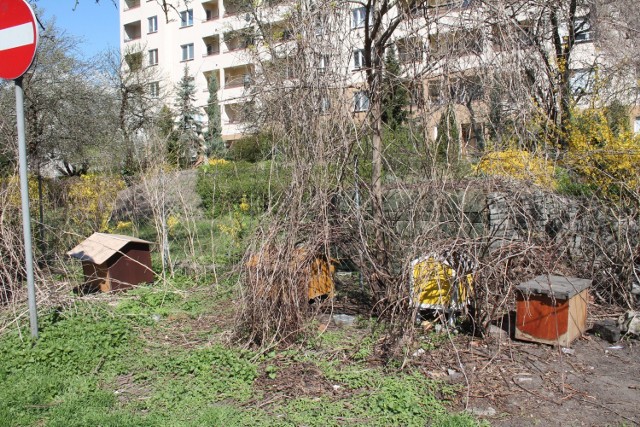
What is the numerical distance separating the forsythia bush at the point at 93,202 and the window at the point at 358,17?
5.56 m

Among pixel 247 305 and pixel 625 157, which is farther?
pixel 625 157

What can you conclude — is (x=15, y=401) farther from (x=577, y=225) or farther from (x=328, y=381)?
(x=577, y=225)

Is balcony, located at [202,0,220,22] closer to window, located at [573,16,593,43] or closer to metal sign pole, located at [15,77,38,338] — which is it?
window, located at [573,16,593,43]

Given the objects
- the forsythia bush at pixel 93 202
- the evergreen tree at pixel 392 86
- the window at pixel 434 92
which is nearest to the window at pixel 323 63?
the evergreen tree at pixel 392 86

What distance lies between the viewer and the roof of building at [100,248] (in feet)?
21.0

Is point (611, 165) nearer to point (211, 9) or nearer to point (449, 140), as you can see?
point (449, 140)

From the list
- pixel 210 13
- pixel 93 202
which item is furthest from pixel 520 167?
pixel 210 13

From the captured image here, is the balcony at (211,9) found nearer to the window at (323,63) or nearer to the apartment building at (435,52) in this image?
the apartment building at (435,52)

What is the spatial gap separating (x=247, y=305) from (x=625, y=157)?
4174 millimetres

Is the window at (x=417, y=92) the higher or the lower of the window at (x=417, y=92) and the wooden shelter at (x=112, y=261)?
the higher

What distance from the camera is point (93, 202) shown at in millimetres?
Result: 9672

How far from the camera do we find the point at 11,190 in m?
6.22

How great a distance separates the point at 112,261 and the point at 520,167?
4.74 m

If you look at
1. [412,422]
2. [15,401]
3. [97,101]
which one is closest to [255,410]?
[412,422]
